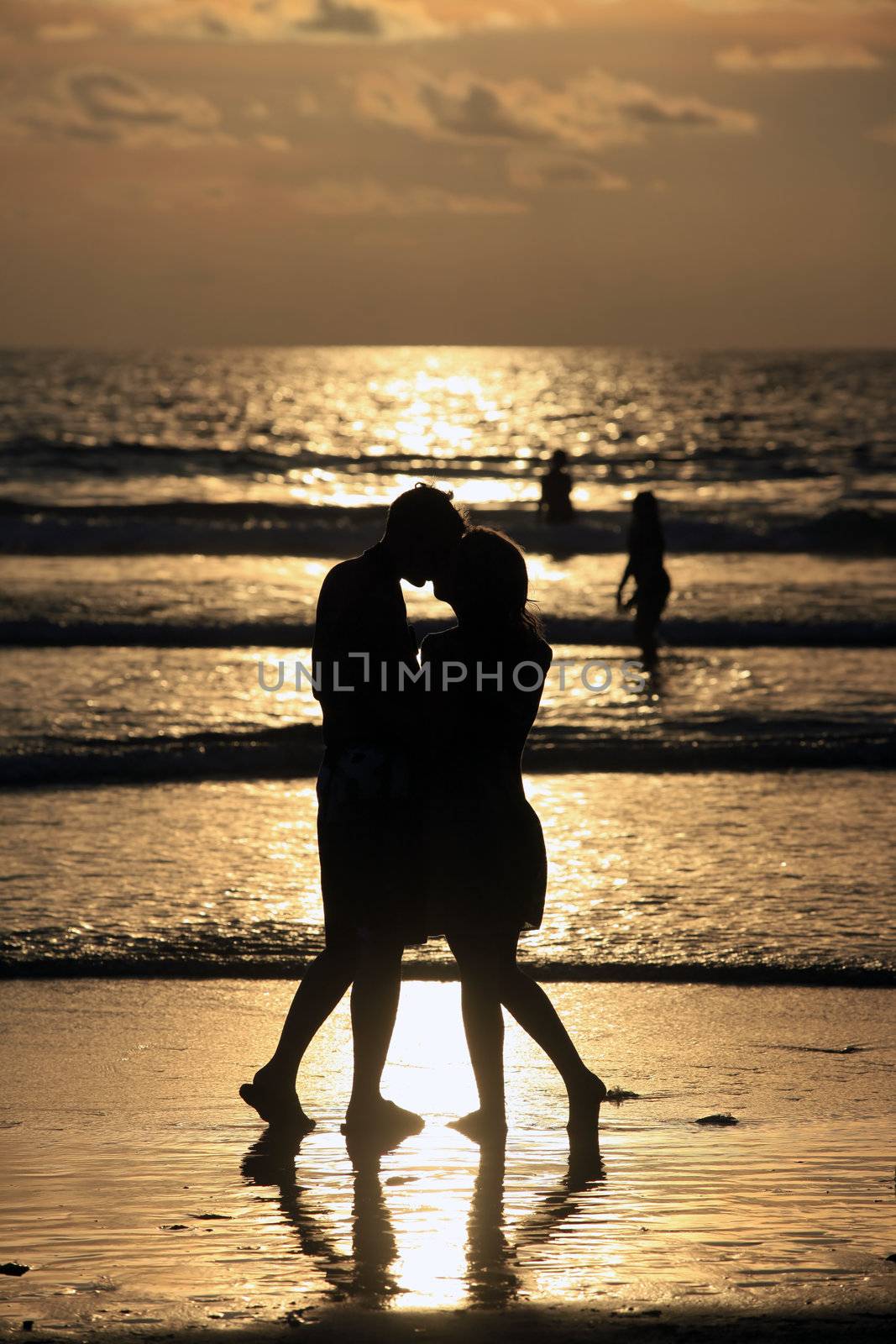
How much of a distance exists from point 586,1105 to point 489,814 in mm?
848

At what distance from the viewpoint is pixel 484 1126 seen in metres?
4.22

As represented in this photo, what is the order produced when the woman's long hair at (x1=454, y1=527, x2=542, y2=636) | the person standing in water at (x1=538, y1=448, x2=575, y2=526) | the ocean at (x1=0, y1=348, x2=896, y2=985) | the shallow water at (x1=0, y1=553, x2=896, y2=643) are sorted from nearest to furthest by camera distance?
the woman's long hair at (x1=454, y1=527, x2=542, y2=636) → the ocean at (x1=0, y1=348, x2=896, y2=985) → the shallow water at (x1=0, y1=553, x2=896, y2=643) → the person standing in water at (x1=538, y1=448, x2=575, y2=526)

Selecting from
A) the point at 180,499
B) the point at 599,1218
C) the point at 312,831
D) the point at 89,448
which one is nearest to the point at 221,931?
the point at 312,831

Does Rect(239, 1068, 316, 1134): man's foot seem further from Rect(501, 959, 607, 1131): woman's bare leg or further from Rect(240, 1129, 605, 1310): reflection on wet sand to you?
Rect(501, 959, 607, 1131): woman's bare leg

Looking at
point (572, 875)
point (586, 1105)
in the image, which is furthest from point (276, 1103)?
point (572, 875)

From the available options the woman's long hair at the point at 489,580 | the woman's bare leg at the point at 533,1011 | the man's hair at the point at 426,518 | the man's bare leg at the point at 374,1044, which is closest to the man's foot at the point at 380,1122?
the man's bare leg at the point at 374,1044

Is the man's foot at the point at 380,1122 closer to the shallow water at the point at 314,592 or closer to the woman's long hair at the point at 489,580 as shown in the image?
the woman's long hair at the point at 489,580

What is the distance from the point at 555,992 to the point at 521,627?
1959 millimetres

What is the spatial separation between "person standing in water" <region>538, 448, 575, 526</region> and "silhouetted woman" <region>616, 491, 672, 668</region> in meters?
11.5

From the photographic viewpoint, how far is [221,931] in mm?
6184

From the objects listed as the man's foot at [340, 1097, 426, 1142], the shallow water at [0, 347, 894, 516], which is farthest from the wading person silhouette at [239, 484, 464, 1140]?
the shallow water at [0, 347, 894, 516]

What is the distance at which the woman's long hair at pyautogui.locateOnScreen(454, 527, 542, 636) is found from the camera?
4.00 metres

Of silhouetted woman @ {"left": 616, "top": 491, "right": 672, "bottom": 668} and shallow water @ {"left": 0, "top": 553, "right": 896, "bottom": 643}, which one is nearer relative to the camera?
silhouetted woman @ {"left": 616, "top": 491, "right": 672, "bottom": 668}

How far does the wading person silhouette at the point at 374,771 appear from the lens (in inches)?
161
